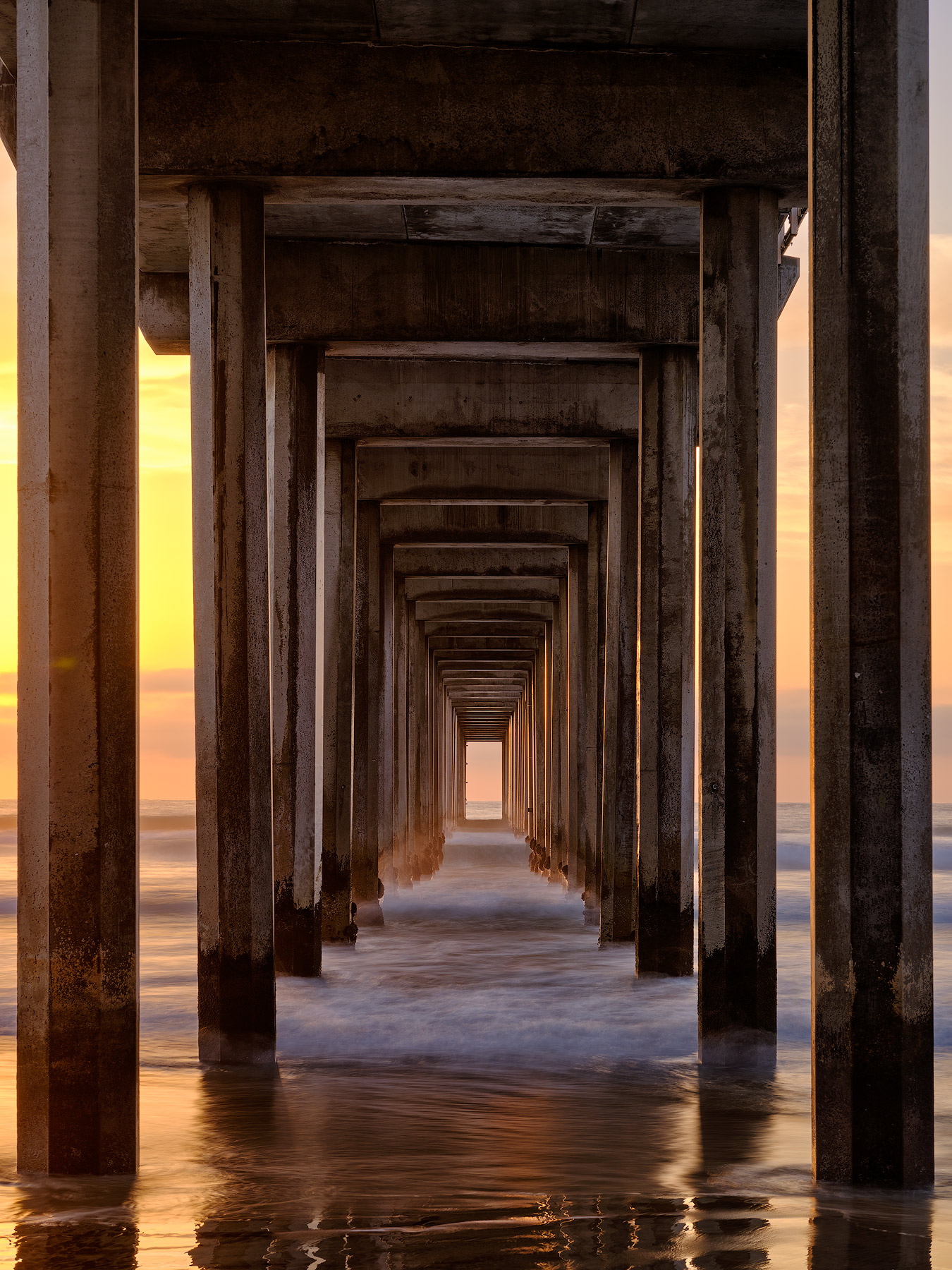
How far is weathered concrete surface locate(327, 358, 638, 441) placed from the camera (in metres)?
14.8

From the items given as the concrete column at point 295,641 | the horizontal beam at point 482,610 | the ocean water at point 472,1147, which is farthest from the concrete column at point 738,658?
the horizontal beam at point 482,610

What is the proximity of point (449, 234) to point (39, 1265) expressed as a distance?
29.6ft

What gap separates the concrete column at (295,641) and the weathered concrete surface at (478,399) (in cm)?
269

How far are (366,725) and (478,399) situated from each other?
17.4 feet

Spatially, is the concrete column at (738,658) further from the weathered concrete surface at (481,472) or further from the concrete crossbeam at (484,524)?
the concrete crossbeam at (484,524)

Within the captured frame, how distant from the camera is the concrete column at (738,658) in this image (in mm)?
8773

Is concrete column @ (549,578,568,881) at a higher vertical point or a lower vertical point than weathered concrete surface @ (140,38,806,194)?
lower

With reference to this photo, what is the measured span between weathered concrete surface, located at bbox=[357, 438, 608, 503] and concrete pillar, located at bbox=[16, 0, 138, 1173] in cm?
1125

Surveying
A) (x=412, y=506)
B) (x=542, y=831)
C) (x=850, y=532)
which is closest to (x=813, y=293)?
(x=850, y=532)

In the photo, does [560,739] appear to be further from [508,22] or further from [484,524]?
[508,22]

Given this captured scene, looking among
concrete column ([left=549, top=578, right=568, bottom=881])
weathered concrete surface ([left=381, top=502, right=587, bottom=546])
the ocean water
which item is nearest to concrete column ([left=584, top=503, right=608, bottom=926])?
weathered concrete surface ([left=381, top=502, right=587, bottom=546])

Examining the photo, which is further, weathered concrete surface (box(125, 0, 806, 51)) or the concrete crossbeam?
the concrete crossbeam

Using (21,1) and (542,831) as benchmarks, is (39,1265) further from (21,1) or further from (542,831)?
(542,831)

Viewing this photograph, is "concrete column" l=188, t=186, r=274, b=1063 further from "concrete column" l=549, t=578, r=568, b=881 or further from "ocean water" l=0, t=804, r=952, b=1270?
"concrete column" l=549, t=578, r=568, b=881
